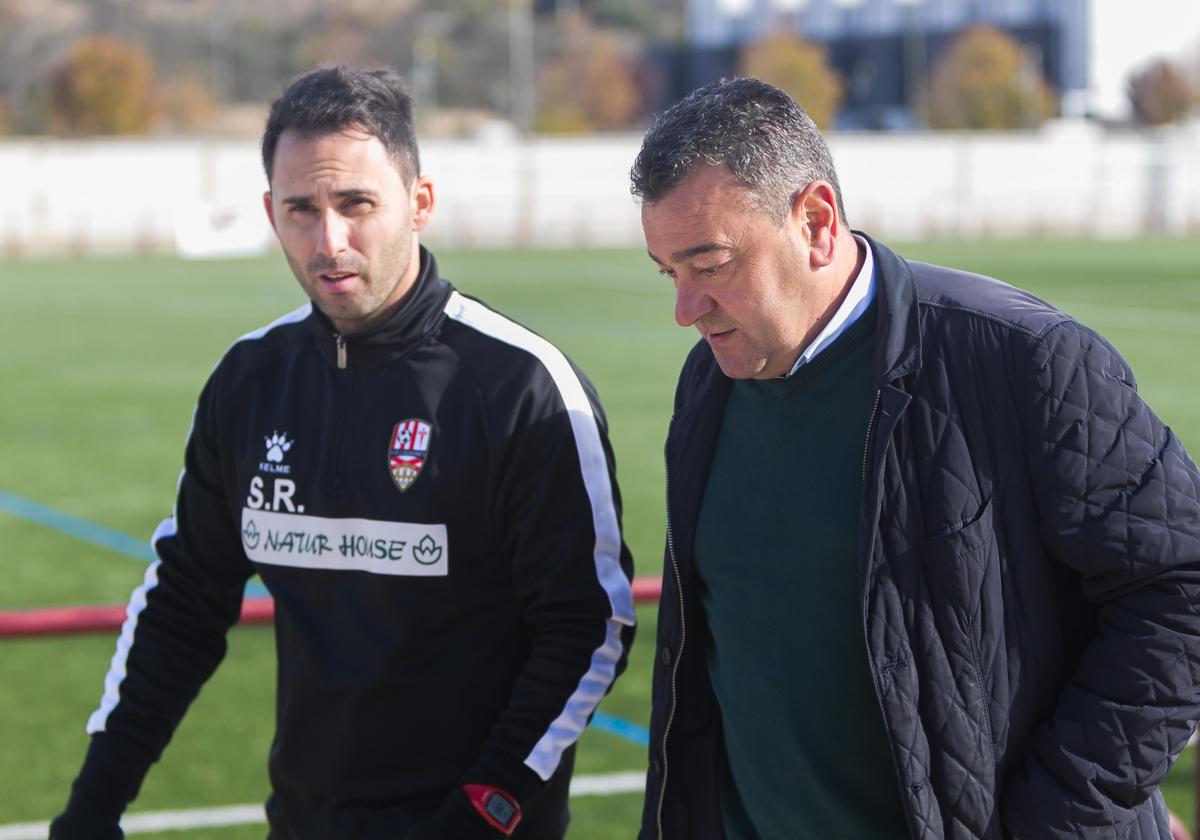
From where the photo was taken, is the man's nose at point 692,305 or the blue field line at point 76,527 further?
the blue field line at point 76,527

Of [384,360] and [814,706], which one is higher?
[384,360]

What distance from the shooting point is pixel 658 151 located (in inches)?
96.4

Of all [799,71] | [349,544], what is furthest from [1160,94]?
[349,544]

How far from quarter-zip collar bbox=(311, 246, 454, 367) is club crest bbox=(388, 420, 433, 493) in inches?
6.4

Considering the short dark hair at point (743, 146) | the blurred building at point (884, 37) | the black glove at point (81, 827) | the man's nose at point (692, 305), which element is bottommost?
the black glove at point (81, 827)

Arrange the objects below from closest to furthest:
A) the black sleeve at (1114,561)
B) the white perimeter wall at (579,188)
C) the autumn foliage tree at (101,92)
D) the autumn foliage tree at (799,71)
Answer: the black sleeve at (1114,561)
the white perimeter wall at (579,188)
the autumn foliage tree at (101,92)
the autumn foliage tree at (799,71)

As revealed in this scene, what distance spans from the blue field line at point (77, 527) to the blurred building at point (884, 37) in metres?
68.4

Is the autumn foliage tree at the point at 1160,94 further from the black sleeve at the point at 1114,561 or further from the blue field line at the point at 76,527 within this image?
the black sleeve at the point at 1114,561

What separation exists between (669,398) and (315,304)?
510 inches

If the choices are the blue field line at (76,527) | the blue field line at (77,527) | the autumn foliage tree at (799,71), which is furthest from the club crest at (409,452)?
the autumn foliage tree at (799,71)

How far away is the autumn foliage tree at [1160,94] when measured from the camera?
72.6 m

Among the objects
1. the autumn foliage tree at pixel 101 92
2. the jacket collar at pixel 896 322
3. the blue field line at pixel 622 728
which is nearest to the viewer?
the jacket collar at pixel 896 322

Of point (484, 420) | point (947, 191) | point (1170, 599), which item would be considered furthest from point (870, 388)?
point (947, 191)

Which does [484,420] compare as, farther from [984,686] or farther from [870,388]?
[984,686]
